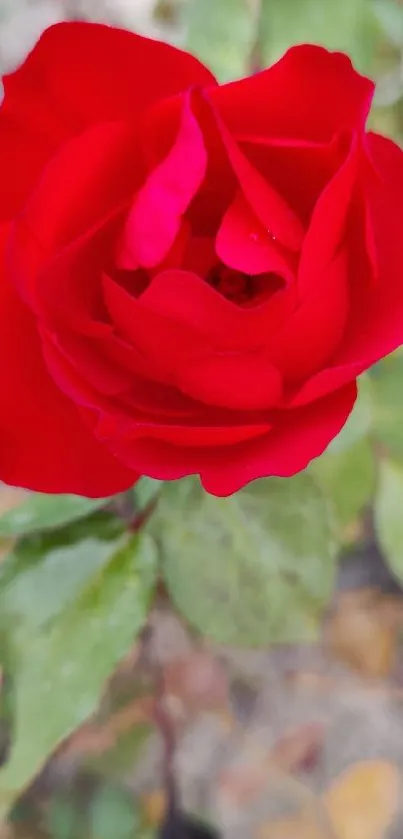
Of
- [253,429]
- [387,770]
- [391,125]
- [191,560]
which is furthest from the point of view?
[387,770]

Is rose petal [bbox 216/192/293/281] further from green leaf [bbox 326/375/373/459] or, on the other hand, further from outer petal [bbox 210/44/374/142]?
green leaf [bbox 326/375/373/459]

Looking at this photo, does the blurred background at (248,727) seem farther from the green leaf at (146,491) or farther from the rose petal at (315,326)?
the rose petal at (315,326)

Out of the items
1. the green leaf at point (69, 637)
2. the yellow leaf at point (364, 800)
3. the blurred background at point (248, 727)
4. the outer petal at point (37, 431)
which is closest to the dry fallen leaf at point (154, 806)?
the blurred background at point (248, 727)

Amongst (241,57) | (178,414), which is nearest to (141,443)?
(178,414)

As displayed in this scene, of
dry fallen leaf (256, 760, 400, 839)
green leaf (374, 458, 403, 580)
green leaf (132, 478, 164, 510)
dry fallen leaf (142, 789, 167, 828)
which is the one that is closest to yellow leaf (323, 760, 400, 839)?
dry fallen leaf (256, 760, 400, 839)

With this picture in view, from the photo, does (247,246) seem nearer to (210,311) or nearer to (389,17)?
(210,311)

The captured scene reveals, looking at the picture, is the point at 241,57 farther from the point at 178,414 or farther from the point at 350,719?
the point at 350,719
